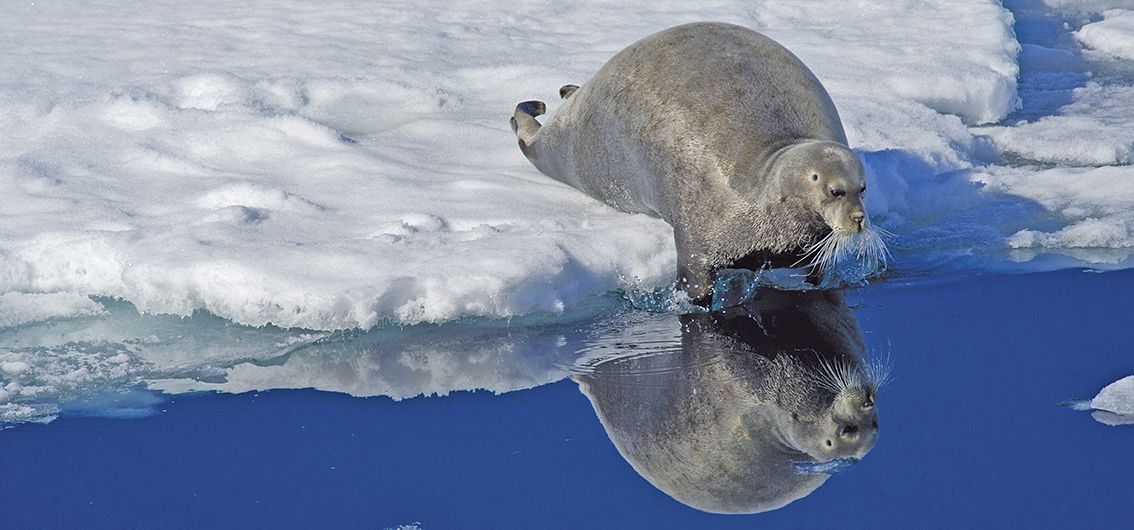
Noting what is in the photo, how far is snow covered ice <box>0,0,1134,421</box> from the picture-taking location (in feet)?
14.5

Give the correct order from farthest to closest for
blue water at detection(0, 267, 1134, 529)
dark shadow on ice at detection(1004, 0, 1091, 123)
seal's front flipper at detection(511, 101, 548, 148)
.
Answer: dark shadow on ice at detection(1004, 0, 1091, 123) < seal's front flipper at detection(511, 101, 548, 148) < blue water at detection(0, 267, 1134, 529)

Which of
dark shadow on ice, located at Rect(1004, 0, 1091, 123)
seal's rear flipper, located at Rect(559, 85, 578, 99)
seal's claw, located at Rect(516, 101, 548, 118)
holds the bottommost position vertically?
dark shadow on ice, located at Rect(1004, 0, 1091, 123)

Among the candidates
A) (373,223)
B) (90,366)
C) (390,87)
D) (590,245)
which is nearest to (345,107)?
(390,87)

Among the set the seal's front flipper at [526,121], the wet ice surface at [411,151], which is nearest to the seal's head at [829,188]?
the wet ice surface at [411,151]

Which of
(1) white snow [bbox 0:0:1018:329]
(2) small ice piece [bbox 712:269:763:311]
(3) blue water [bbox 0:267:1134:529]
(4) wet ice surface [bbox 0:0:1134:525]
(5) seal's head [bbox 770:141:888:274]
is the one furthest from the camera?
(2) small ice piece [bbox 712:269:763:311]

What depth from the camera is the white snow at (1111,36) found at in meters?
8.32

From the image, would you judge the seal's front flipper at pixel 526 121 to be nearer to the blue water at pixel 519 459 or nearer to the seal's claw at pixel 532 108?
the seal's claw at pixel 532 108

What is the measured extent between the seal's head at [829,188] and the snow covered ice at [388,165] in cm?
41

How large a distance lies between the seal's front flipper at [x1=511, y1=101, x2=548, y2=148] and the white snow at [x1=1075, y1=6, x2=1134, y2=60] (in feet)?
14.0

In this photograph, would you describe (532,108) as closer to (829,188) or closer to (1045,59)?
(829,188)

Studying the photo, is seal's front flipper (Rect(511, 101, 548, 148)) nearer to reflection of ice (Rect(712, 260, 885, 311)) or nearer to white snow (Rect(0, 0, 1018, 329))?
white snow (Rect(0, 0, 1018, 329))

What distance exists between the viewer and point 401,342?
4316 mm

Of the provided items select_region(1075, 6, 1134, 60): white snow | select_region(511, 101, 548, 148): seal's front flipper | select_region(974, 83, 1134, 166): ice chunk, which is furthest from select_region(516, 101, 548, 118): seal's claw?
select_region(1075, 6, 1134, 60): white snow

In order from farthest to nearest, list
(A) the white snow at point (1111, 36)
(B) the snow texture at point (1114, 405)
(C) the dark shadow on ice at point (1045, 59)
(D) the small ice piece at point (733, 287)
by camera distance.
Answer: (A) the white snow at point (1111, 36)
(C) the dark shadow on ice at point (1045, 59)
(D) the small ice piece at point (733, 287)
(B) the snow texture at point (1114, 405)
